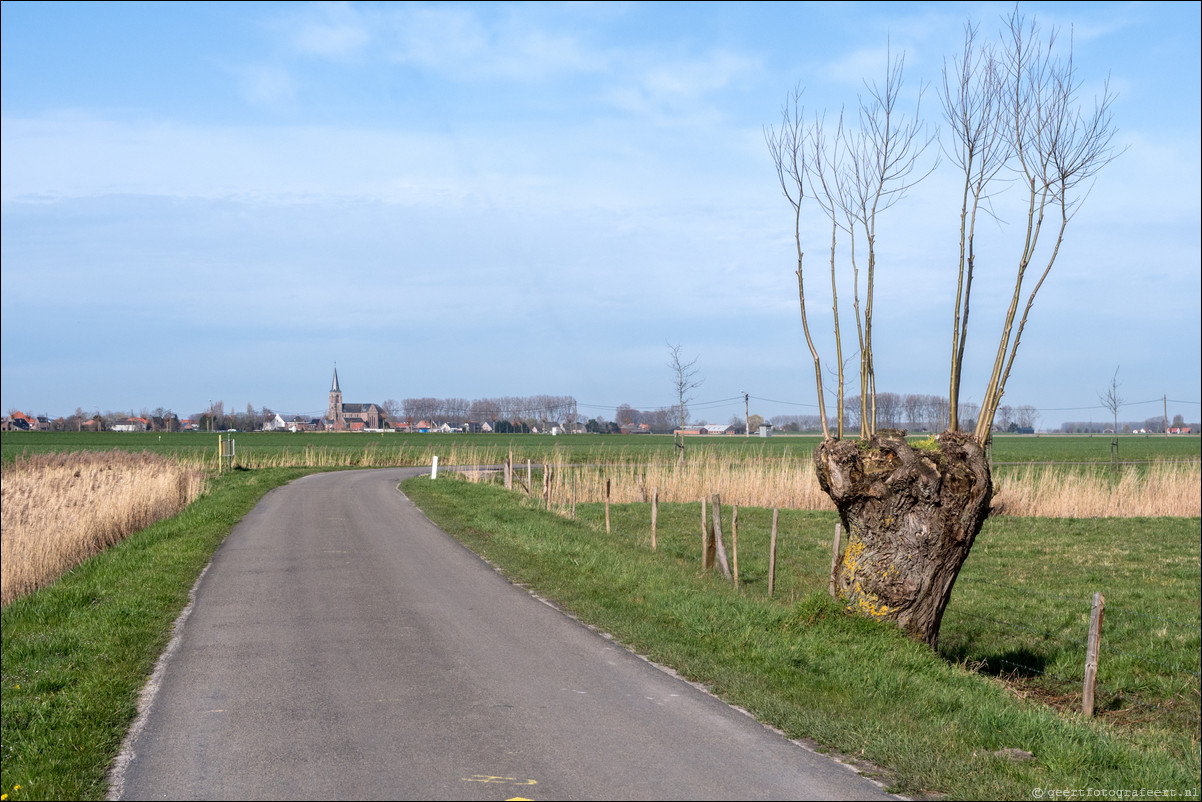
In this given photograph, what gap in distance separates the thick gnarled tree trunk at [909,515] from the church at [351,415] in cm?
18025

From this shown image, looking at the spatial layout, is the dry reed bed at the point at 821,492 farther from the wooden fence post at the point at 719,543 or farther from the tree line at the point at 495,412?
the tree line at the point at 495,412

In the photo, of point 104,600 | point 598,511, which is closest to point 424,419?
point 598,511

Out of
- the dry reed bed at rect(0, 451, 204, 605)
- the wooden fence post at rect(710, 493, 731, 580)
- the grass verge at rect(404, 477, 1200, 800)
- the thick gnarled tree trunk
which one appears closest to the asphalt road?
the grass verge at rect(404, 477, 1200, 800)

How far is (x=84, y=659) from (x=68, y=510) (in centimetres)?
1235

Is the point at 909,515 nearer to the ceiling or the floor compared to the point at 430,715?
nearer to the ceiling

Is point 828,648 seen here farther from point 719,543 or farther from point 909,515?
point 719,543

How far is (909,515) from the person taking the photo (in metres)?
9.88

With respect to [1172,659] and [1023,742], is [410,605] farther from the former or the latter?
[1172,659]

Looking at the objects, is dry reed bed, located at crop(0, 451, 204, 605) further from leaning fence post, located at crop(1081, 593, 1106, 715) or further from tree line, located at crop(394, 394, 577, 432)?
tree line, located at crop(394, 394, 577, 432)

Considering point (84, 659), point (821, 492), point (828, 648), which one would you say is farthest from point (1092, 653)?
point (821, 492)

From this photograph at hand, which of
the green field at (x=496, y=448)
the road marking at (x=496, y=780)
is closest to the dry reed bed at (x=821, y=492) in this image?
the green field at (x=496, y=448)

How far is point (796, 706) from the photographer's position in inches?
281

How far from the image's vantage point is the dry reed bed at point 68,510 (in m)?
15.4

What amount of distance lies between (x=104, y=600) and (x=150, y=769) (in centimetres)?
722
